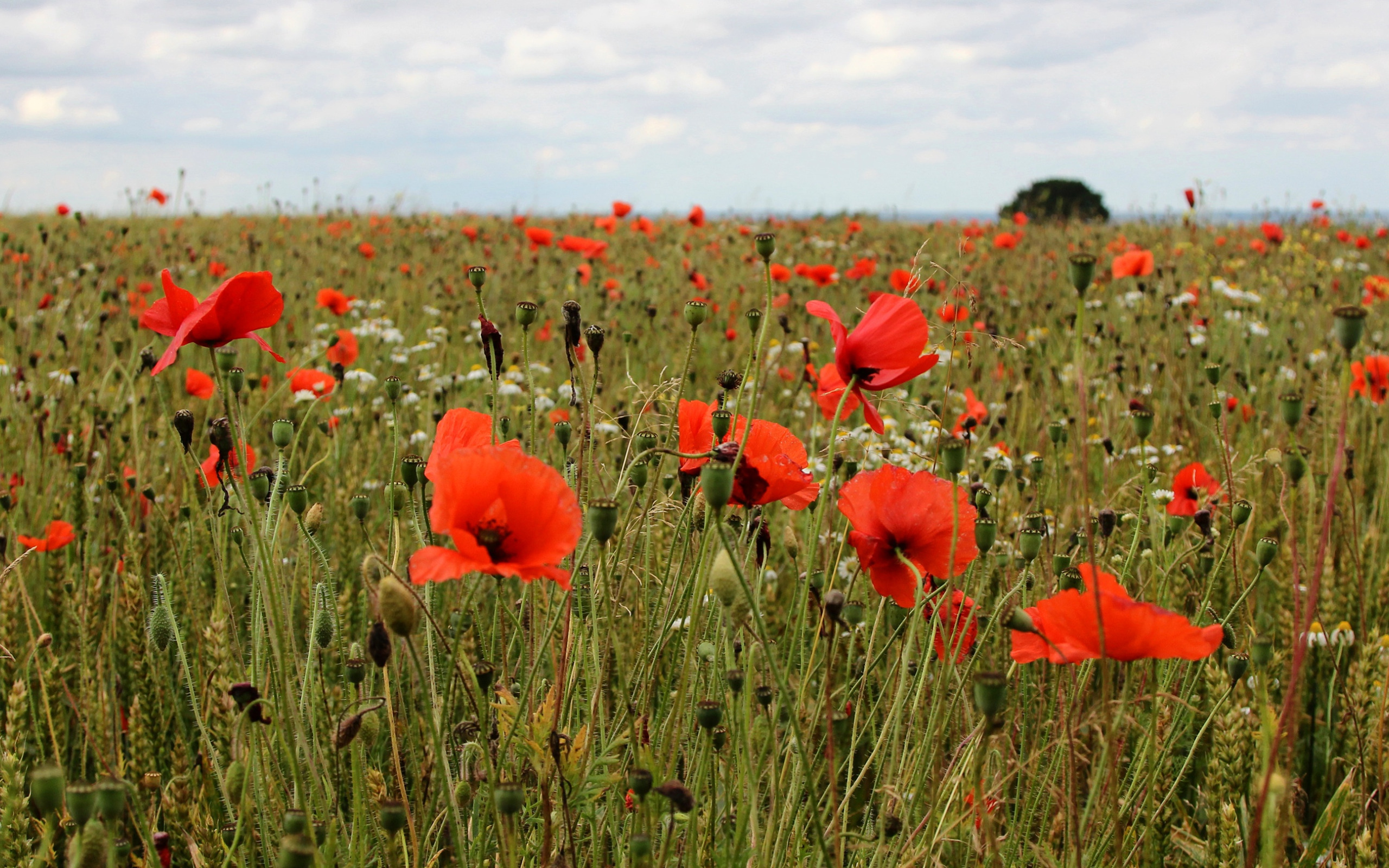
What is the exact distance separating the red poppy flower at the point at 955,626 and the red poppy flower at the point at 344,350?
2.52 meters

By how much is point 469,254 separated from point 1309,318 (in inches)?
238

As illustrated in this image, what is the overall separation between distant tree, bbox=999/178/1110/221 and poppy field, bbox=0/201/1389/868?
14341 mm

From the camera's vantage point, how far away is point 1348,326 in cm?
92

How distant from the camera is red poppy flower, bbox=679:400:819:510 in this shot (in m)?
1.25

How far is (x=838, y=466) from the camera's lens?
2227mm

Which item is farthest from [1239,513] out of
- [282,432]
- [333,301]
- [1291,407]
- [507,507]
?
[333,301]

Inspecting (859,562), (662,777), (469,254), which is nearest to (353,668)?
(662,777)

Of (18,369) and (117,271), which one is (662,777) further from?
(117,271)

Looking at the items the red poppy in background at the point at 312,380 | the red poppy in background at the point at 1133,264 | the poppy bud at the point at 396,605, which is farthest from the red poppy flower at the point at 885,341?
the red poppy in background at the point at 1133,264

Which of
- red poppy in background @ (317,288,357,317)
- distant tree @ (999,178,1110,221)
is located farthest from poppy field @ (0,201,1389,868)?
distant tree @ (999,178,1110,221)

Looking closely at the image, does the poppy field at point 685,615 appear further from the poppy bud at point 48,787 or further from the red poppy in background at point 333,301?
the red poppy in background at point 333,301

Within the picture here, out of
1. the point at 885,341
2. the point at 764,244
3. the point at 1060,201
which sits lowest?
the point at 885,341

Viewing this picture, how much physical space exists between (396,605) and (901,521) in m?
0.73

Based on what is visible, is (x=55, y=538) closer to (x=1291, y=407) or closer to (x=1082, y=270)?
(x=1082, y=270)
